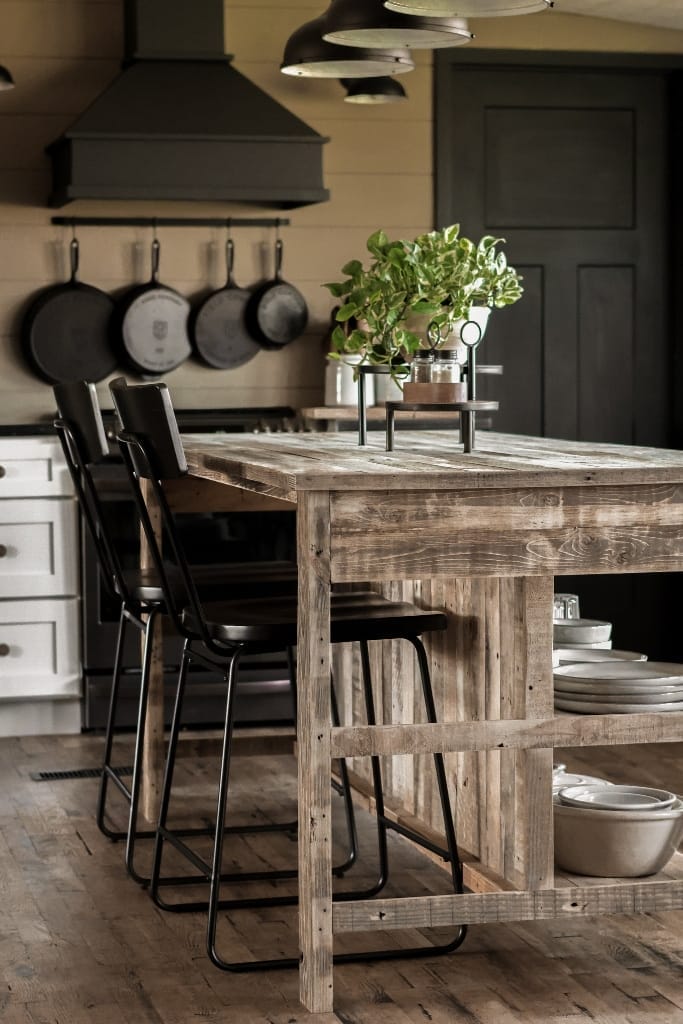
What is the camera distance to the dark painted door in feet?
18.9

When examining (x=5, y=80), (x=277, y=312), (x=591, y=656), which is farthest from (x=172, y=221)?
(x=591, y=656)

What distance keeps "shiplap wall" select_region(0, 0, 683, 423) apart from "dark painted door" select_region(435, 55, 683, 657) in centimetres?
14

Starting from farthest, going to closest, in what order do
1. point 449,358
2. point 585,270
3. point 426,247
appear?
point 585,270 → point 426,247 → point 449,358

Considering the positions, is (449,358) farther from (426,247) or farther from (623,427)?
(623,427)

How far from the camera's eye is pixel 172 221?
5480mm

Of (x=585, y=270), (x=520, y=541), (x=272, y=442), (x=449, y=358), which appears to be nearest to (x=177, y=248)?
(x=585, y=270)

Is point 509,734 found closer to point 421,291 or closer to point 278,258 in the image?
point 421,291

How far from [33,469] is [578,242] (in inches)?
90.8

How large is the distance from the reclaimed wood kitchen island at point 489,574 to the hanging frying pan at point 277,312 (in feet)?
8.87

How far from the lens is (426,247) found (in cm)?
330

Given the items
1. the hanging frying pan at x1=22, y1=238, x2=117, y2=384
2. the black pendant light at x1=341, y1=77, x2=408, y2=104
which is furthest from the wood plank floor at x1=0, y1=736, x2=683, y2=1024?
the black pendant light at x1=341, y1=77, x2=408, y2=104

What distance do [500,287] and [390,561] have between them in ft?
3.46

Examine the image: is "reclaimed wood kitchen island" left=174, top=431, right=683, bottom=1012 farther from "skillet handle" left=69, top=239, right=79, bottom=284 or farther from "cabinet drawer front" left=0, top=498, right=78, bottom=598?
"skillet handle" left=69, top=239, right=79, bottom=284

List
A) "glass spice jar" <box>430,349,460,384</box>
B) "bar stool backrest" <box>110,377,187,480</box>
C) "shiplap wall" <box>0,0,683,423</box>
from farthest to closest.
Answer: "shiplap wall" <box>0,0,683,423</box> < "glass spice jar" <box>430,349,460,384</box> < "bar stool backrest" <box>110,377,187,480</box>
